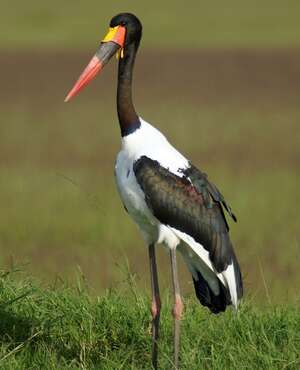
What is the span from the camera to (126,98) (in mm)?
5250

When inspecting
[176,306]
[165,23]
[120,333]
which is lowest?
[120,333]

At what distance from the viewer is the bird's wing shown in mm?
5078

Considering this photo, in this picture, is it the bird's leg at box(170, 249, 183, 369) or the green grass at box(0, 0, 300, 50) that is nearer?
the bird's leg at box(170, 249, 183, 369)

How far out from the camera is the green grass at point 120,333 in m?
4.84

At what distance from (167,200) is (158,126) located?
9.27 meters

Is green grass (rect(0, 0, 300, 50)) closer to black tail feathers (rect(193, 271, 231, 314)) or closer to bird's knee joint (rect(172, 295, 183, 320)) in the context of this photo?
black tail feathers (rect(193, 271, 231, 314))

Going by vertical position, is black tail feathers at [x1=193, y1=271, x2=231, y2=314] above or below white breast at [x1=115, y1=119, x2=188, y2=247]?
below

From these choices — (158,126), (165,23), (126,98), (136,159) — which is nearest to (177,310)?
(136,159)

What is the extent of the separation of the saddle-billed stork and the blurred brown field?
0.31 m

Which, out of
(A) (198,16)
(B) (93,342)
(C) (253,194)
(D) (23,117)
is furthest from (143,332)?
(A) (198,16)

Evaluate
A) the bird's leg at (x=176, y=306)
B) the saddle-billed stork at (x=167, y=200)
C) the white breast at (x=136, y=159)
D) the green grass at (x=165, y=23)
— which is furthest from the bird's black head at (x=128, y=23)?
the green grass at (x=165, y=23)

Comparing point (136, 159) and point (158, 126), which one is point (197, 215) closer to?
point (136, 159)

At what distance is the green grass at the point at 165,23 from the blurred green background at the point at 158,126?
0.11 m

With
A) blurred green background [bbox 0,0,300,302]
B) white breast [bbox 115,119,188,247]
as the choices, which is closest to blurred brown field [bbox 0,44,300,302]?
blurred green background [bbox 0,0,300,302]
